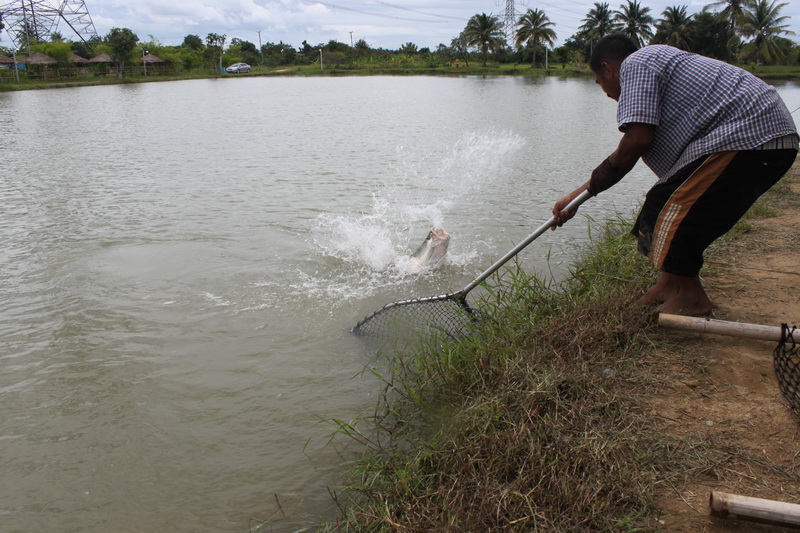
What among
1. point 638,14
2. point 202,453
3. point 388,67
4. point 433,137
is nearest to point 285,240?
point 202,453

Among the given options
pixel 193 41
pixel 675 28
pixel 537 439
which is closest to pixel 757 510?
pixel 537 439

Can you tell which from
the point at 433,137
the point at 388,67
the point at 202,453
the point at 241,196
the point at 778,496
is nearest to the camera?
the point at 778,496

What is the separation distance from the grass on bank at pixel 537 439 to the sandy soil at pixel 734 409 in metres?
0.02

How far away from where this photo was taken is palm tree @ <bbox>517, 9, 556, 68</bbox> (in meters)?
61.7

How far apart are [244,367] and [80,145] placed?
35.5 ft

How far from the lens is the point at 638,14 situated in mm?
51188

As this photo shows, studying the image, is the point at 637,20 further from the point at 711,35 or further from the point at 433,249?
the point at 433,249

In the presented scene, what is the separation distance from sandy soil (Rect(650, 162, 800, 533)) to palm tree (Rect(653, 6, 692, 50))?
46.2m

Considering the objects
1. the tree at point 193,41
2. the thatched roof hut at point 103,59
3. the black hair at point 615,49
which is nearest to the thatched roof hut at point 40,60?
the thatched roof hut at point 103,59

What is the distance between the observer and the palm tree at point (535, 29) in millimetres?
61688

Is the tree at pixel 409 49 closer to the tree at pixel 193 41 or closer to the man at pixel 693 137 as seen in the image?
the tree at pixel 193 41

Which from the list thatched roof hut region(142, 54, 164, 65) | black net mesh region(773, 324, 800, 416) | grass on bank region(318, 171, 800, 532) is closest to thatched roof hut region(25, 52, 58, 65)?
thatched roof hut region(142, 54, 164, 65)

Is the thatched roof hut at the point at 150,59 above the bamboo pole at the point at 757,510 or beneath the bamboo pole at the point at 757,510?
above

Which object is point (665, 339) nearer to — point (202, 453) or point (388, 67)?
point (202, 453)
